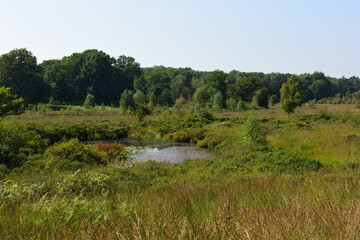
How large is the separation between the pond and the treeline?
18175 millimetres

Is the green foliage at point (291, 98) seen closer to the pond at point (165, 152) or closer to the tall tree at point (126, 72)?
the pond at point (165, 152)

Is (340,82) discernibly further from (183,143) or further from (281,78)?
(183,143)

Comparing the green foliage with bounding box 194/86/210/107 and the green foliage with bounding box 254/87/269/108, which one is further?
the green foliage with bounding box 194/86/210/107

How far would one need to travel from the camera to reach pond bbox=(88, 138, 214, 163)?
15884mm

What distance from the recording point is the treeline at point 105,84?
191 ft

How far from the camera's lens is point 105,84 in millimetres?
76688

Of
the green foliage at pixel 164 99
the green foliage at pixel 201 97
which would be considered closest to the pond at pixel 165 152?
the green foliage at pixel 201 97

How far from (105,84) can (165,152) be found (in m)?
62.7

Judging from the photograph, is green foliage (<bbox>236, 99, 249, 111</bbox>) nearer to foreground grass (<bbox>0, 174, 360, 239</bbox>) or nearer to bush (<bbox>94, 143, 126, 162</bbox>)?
bush (<bbox>94, 143, 126, 162</bbox>)

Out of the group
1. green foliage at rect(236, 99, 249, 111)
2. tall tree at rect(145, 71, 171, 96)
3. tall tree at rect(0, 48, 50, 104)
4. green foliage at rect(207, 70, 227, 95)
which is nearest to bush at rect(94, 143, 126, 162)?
green foliage at rect(236, 99, 249, 111)

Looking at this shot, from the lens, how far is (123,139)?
79.0 ft

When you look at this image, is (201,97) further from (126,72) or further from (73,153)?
(73,153)

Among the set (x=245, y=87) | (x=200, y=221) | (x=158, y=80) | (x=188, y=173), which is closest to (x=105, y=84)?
(x=158, y=80)

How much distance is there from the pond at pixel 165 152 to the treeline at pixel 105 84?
1818 cm
